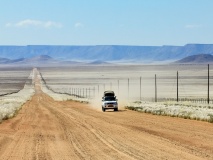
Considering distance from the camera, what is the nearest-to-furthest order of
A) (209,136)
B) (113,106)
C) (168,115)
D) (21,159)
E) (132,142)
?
(21,159) → (132,142) → (209,136) → (168,115) → (113,106)

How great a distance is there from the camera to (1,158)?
17891mm

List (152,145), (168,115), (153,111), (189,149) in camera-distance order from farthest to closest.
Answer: (153,111) → (168,115) → (152,145) → (189,149)

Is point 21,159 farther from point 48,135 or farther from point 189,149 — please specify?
point 48,135

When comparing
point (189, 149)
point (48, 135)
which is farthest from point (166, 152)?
point (48, 135)

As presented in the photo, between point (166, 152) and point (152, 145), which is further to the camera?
point (152, 145)

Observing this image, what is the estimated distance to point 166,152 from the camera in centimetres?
1867

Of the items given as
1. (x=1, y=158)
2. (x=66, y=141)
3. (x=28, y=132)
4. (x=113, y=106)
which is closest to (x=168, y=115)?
(x=113, y=106)

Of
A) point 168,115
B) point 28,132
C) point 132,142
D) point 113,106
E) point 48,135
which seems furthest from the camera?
point 113,106

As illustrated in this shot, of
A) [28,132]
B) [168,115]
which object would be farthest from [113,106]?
[28,132]

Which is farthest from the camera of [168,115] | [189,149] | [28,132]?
[168,115]

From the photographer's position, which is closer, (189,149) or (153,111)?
(189,149)

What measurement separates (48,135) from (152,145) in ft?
26.4

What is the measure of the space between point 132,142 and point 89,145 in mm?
2186

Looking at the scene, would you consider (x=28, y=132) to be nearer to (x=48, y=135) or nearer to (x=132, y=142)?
(x=48, y=135)
